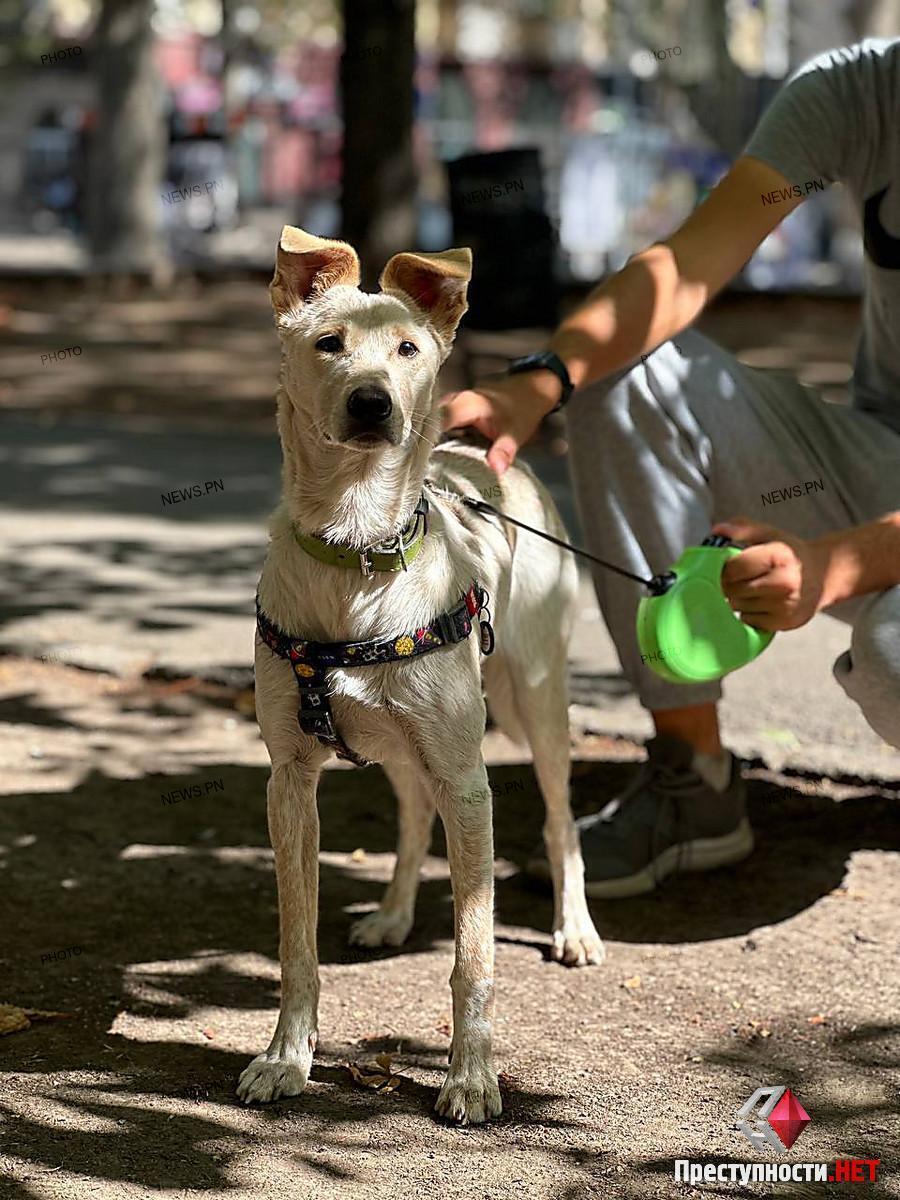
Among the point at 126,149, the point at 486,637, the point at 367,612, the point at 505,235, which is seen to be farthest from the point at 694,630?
the point at 126,149

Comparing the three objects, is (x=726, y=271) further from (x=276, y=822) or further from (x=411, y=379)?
(x=276, y=822)

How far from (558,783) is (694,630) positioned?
0.58 m

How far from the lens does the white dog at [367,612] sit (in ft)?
10.6

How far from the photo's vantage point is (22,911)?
422 cm

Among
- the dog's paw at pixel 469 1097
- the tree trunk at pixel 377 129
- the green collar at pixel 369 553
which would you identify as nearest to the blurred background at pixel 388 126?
the tree trunk at pixel 377 129

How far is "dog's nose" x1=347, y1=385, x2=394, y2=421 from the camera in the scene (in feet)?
9.96

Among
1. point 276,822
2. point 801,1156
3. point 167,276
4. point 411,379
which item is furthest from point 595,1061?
point 167,276

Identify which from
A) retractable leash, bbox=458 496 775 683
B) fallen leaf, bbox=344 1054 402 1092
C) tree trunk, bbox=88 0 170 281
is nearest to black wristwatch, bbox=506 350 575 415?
retractable leash, bbox=458 496 775 683

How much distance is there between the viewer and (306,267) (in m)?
3.30

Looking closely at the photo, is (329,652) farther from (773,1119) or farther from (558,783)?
(773,1119)

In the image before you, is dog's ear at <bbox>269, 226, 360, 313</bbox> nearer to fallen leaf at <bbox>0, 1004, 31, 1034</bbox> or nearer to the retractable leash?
the retractable leash

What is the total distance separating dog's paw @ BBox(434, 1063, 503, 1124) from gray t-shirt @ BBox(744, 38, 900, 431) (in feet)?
8.06

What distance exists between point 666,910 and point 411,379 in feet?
6.14

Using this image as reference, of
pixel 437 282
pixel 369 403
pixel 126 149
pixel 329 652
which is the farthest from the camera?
pixel 126 149
